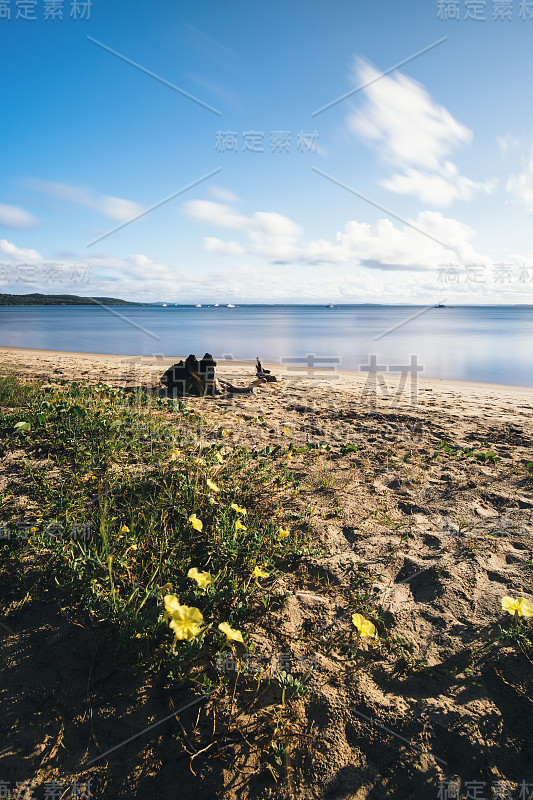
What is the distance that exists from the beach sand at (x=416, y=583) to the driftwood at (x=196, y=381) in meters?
1.68

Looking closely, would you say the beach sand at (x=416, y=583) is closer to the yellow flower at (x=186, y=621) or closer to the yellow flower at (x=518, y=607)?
the yellow flower at (x=518, y=607)

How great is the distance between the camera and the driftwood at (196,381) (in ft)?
26.1

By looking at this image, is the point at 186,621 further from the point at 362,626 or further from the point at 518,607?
the point at 518,607

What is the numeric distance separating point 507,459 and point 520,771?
3.68m

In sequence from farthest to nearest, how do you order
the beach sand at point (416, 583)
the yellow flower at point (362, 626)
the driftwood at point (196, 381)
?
the driftwood at point (196, 381)
the yellow flower at point (362, 626)
the beach sand at point (416, 583)

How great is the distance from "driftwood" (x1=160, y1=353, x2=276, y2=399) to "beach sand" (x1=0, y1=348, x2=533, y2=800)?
5.53 ft

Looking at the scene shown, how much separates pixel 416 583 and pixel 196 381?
6.02 meters

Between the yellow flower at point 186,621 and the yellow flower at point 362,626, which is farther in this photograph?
the yellow flower at point 362,626

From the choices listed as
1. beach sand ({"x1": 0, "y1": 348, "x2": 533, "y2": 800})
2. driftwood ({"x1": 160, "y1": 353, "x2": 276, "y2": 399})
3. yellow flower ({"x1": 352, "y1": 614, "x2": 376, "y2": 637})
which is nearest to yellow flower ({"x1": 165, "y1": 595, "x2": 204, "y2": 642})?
beach sand ({"x1": 0, "y1": 348, "x2": 533, "y2": 800})

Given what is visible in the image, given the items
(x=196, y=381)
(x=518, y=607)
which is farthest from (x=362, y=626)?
(x=196, y=381)

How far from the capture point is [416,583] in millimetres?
2729

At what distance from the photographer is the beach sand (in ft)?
5.76

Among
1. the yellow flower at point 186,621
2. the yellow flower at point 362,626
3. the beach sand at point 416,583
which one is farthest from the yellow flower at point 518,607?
A: the yellow flower at point 186,621

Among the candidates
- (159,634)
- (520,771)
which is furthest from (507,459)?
(159,634)
